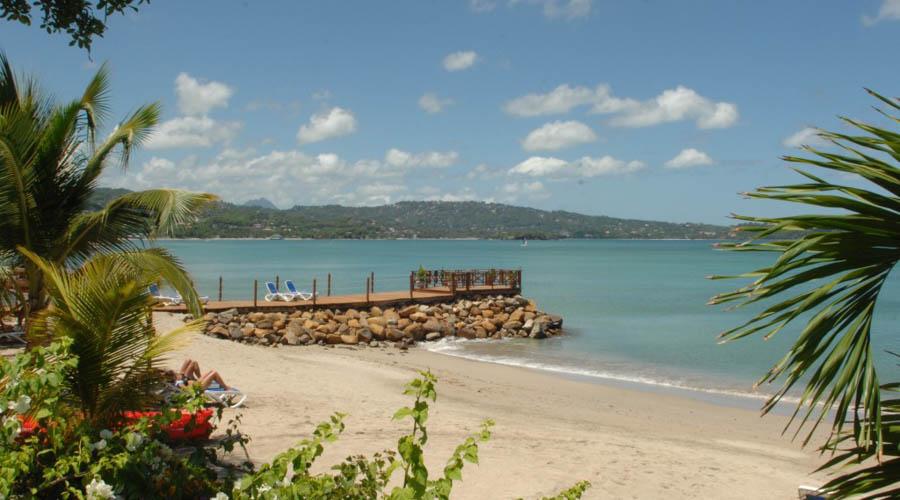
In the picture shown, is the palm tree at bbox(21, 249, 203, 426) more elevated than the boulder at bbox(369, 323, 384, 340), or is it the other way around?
the palm tree at bbox(21, 249, 203, 426)

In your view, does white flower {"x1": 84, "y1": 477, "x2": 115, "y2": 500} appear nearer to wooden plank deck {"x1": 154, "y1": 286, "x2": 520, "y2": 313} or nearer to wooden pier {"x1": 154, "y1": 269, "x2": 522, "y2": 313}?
wooden plank deck {"x1": 154, "y1": 286, "x2": 520, "y2": 313}

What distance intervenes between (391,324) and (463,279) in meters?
7.54

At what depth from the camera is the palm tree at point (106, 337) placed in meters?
4.16

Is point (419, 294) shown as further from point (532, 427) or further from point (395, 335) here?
point (532, 427)

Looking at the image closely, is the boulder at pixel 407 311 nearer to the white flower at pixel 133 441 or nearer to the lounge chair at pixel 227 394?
the lounge chair at pixel 227 394

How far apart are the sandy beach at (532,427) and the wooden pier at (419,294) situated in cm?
544

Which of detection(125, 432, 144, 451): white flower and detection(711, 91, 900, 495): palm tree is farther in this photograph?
detection(125, 432, 144, 451): white flower

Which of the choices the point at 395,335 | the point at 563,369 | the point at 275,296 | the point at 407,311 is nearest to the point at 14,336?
the point at 395,335

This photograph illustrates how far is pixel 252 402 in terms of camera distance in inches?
427

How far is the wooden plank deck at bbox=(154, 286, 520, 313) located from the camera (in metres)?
23.3

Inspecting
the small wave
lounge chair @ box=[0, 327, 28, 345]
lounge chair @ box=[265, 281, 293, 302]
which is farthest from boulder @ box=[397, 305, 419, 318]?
lounge chair @ box=[0, 327, 28, 345]

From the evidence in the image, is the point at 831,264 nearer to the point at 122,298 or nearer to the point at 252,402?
the point at 122,298

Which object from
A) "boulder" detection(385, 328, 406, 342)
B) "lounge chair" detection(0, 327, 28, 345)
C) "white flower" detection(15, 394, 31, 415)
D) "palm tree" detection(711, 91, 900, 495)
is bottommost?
"boulder" detection(385, 328, 406, 342)

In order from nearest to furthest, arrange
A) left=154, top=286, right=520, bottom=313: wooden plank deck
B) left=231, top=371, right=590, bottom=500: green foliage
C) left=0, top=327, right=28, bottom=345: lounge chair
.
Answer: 1. left=231, top=371, right=590, bottom=500: green foliage
2. left=0, top=327, right=28, bottom=345: lounge chair
3. left=154, top=286, right=520, bottom=313: wooden plank deck
